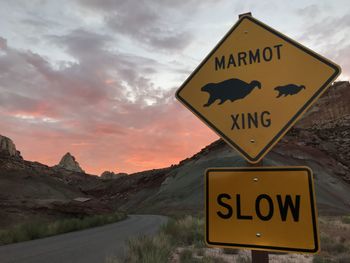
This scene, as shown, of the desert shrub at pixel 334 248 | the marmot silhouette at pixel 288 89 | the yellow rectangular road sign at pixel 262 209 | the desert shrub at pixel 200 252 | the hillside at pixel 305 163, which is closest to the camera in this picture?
the yellow rectangular road sign at pixel 262 209

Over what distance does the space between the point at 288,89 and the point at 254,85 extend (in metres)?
0.29

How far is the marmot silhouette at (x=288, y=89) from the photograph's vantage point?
9.37 ft

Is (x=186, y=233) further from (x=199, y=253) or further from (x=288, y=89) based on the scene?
(x=288, y=89)

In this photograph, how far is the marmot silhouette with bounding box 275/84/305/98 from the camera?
2857 millimetres

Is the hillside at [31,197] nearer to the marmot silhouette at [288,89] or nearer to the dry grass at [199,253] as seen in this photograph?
the dry grass at [199,253]

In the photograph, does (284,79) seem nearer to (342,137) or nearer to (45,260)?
(45,260)

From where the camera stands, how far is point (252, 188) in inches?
115

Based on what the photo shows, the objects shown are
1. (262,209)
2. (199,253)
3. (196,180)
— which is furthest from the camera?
(196,180)

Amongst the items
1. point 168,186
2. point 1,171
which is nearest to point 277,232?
point 1,171

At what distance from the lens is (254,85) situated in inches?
120

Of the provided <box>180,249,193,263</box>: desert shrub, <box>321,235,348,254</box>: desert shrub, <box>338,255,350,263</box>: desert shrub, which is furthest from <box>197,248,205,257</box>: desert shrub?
<box>321,235,348,254</box>: desert shrub

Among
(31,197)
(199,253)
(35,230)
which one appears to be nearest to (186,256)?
(199,253)

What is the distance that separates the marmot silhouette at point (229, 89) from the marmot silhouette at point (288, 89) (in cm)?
19

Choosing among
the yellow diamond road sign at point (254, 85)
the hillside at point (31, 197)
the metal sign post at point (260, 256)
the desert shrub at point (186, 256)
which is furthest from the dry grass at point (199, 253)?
the hillside at point (31, 197)
